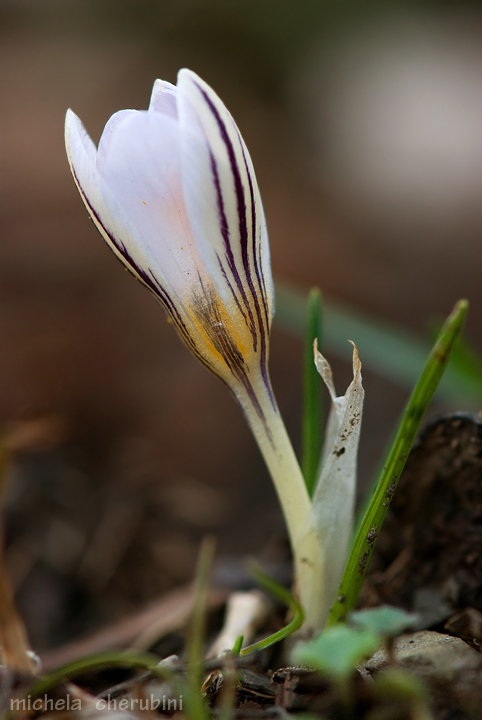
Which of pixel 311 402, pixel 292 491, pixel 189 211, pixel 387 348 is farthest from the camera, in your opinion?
pixel 387 348

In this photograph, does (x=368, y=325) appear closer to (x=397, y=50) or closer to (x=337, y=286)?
(x=337, y=286)

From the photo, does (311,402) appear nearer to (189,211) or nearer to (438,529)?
(438,529)

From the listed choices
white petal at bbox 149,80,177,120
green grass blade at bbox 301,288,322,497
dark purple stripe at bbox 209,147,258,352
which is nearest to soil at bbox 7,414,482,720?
green grass blade at bbox 301,288,322,497

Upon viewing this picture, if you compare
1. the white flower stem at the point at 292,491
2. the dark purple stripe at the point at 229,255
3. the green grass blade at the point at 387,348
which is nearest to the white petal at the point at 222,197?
the dark purple stripe at the point at 229,255

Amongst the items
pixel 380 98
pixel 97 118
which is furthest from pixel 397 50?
pixel 97 118

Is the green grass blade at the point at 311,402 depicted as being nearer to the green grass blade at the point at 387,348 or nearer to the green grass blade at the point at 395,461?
the green grass blade at the point at 395,461

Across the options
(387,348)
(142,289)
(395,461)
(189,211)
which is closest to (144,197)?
(189,211)

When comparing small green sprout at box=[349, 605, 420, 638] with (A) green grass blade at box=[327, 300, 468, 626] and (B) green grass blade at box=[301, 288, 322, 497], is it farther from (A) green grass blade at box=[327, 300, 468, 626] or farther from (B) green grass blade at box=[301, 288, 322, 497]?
(B) green grass blade at box=[301, 288, 322, 497]
